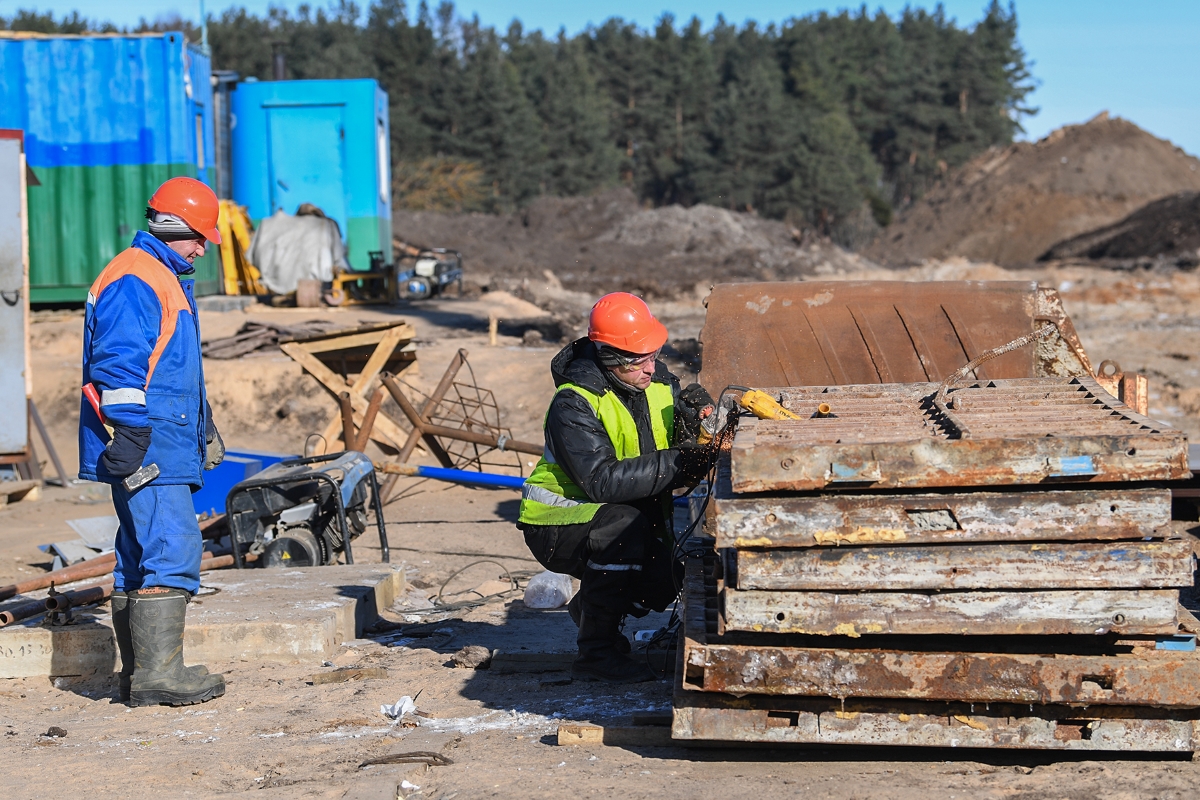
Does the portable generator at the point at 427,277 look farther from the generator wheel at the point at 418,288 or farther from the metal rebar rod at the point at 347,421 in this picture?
the metal rebar rod at the point at 347,421

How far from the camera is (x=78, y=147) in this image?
49.5 feet

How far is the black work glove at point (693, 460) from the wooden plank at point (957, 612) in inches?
35.5

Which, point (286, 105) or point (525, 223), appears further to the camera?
point (525, 223)

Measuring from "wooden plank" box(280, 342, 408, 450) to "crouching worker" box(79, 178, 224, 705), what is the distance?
11.7ft

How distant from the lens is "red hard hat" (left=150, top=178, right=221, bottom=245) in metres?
4.42

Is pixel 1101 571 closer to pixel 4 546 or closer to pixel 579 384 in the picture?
pixel 579 384

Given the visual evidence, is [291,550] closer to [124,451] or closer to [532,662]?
[532,662]

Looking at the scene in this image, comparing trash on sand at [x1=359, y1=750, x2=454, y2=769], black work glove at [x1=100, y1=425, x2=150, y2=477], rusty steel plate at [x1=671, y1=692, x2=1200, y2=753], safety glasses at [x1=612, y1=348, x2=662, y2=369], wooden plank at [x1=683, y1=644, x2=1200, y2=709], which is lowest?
trash on sand at [x1=359, y1=750, x2=454, y2=769]

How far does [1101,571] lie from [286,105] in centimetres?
1710

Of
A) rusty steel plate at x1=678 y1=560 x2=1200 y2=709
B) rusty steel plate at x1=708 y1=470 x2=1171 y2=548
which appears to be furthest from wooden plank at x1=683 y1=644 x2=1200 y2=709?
rusty steel plate at x1=708 y1=470 x2=1171 y2=548

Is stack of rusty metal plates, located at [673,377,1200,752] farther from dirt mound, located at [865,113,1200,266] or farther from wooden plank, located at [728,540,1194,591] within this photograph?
dirt mound, located at [865,113,1200,266]

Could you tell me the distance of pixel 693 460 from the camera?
413cm

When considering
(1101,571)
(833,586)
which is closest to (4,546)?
(833,586)

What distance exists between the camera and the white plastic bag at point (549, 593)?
19.3 ft
